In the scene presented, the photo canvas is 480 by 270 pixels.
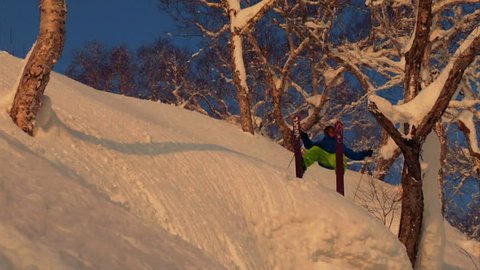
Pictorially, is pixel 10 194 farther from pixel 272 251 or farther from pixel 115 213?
pixel 272 251

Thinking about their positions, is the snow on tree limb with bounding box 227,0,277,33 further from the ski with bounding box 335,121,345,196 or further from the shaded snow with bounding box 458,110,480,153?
the shaded snow with bounding box 458,110,480,153

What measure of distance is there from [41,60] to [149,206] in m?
1.67

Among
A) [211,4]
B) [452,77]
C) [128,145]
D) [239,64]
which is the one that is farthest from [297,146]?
[211,4]

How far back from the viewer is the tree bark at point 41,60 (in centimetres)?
539

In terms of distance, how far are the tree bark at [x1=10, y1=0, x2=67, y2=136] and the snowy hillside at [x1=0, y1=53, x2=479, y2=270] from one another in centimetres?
17

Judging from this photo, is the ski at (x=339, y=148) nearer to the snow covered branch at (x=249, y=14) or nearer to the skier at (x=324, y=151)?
the skier at (x=324, y=151)

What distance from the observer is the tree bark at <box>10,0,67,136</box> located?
5.39 m

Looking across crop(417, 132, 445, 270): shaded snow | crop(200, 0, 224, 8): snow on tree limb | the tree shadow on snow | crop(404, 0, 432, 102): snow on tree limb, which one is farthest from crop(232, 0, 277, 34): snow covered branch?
the tree shadow on snow

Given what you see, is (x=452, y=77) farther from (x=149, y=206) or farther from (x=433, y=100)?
(x=149, y=206)

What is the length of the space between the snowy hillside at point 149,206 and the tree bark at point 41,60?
0.56 feet

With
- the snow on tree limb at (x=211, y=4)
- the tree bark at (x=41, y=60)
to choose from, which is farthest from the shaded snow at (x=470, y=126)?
the tree bark at (x=41, y=60)

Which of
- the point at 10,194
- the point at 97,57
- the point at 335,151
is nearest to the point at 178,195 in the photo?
the point at 10,194

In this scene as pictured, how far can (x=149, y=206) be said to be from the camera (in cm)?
551

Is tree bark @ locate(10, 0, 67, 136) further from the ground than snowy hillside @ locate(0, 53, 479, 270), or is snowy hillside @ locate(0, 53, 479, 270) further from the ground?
tree bark @ locate(10, 0, 67, 136)
